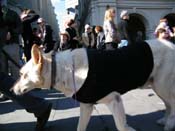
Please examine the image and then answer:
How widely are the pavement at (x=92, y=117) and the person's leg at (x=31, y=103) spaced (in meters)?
0.24

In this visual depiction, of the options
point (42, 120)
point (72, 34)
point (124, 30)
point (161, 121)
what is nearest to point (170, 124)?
point (161, 121)

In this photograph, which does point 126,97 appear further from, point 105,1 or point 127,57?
point 105,1

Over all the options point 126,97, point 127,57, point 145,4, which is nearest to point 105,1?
point 145,4

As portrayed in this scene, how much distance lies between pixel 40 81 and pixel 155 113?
2483 mm

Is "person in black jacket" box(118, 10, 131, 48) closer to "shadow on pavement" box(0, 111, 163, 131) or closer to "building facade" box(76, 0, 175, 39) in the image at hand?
"shadow on pavement" box(0, 111, 163, 131)

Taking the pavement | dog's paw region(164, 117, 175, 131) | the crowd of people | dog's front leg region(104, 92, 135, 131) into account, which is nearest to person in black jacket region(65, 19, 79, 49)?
the crowd of people

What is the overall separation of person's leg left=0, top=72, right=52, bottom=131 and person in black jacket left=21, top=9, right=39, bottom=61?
473 centimetres

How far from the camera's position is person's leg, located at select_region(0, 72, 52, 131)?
19.0 feet

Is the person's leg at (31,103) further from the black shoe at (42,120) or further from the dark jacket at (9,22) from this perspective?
the dark jacket at (9,22)

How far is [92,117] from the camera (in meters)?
6.61

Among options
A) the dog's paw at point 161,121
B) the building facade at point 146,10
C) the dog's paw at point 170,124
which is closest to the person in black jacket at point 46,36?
the dog's paw at point 161,121

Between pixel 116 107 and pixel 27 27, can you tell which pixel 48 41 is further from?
pixel 116 107

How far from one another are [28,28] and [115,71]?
20.2 ft

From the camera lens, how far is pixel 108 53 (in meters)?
5.13
